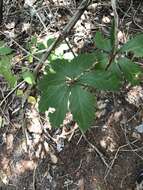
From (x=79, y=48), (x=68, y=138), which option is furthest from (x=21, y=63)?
(x=68, y=138)

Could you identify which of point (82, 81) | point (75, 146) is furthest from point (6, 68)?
point (75, 146)

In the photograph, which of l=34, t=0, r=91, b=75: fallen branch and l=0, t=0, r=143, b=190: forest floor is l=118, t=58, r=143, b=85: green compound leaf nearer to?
l=34, t=0, r=91, b=75: fallen branch

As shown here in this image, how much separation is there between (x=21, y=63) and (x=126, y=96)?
0.76 meters

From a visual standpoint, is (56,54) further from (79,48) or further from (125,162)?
(125,162)

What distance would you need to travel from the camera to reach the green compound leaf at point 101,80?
1325 mm

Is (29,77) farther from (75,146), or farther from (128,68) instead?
(128,68)

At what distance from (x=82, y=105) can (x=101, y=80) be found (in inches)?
4.5

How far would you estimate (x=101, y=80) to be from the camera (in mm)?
1326

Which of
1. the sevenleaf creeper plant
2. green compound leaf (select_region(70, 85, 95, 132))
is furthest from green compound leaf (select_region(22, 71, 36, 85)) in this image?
green compound leaf (select_region(70, 85, 95, 132))

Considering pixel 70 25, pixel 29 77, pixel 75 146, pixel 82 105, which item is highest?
pixel 70 25

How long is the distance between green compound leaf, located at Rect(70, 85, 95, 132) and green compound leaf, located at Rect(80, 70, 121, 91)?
0.14 ft

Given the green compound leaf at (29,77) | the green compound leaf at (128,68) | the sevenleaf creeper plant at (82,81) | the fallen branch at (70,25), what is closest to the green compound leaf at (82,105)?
the sevenleaf creeper plant at (82,81)

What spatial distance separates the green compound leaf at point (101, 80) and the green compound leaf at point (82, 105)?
41mm

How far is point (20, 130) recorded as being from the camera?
7.57ft
